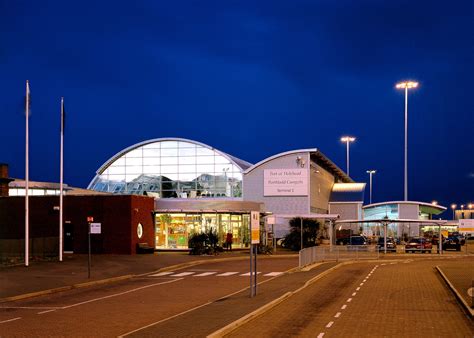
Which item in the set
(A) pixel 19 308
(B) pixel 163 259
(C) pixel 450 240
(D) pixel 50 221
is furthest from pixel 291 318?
(C) pixel 450 240

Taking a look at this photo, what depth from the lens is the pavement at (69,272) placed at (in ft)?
81.9

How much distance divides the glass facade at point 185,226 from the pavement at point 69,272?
1006 cm

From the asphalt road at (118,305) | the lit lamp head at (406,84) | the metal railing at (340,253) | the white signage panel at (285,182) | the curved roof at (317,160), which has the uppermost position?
the lit lamp head at (406,84)

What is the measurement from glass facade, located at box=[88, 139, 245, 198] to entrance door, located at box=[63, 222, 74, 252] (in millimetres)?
22506

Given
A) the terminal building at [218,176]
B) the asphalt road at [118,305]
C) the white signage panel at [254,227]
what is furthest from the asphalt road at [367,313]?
the terminal building at [218,176]

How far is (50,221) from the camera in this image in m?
49.4

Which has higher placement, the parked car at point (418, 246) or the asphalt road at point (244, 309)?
the asphalt road at point (244, 309)

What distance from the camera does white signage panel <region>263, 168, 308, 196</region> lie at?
70.3 m

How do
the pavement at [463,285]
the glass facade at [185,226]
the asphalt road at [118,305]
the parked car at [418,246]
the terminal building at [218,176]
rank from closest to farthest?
the asphalt road at [118,305]
the pavement at [463,285]
the glass facade at [185,226]
the parked car at [418,246]
the terminal building at [218,176]

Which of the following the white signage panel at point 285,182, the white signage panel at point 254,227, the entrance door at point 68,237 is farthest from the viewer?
the white signage panel at point 285,182

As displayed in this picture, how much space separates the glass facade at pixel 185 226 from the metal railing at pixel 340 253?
11652 millimetres

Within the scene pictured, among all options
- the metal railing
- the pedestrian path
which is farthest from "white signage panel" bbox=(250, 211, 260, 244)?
the metal railing

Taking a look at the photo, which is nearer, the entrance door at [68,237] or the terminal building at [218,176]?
the entrance door at [68,237]

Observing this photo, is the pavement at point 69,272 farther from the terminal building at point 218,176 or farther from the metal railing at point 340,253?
the terminal building at point 218,176
